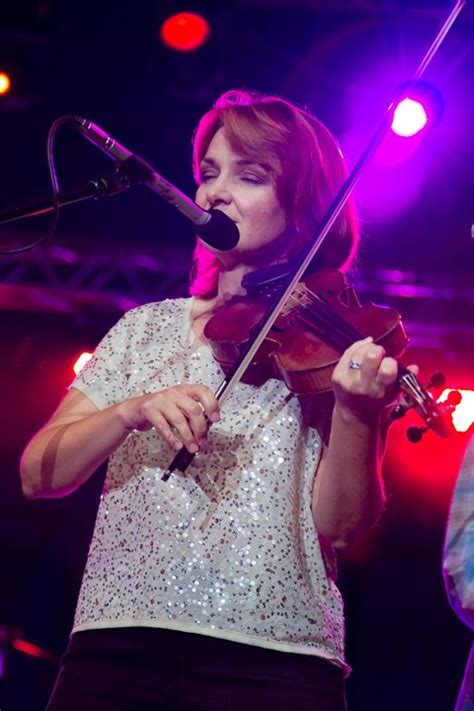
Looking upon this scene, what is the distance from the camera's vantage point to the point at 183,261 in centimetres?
605

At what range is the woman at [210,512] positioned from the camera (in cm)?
174

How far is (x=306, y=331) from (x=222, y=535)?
51 cm

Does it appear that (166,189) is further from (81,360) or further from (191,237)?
(81,360)

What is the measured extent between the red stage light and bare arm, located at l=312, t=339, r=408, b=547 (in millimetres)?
3638

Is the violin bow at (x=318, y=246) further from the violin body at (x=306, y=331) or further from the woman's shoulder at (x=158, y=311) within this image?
the woman's shoulder at (x=158, y=311)

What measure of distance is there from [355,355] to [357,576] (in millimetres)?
4689

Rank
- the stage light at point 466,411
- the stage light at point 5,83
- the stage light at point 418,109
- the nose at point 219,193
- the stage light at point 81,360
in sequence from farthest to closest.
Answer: the stage light at point 81,360 → the stage light at point 466,411 → the stage light at point 5,83 → the stage light at point 418,109 → the nose at point 219,193

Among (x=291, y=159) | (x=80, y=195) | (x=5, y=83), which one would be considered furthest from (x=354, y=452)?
(x=5, y=83)

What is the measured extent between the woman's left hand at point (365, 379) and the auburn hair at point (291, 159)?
0.63 meters

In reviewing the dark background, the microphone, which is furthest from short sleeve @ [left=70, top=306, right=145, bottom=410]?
the dark background

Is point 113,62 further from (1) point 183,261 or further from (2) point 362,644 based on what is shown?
(2) point 362,644

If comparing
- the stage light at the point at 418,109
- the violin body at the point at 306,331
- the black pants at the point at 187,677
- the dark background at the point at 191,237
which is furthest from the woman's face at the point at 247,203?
the dark background at the point at 191,237

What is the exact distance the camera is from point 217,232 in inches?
72.7

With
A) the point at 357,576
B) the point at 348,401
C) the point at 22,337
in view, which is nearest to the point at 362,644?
the point at 357,576
